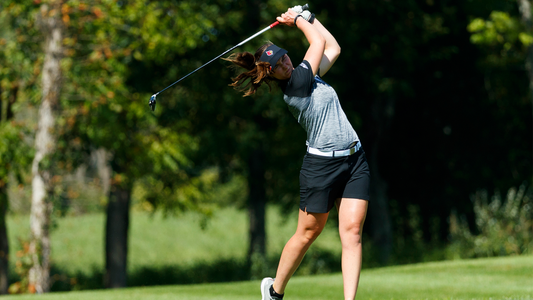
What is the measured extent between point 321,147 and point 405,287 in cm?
423

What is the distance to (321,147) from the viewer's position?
4.74 m

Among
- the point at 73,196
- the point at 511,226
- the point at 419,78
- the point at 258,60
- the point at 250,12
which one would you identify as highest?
the point at 250,12

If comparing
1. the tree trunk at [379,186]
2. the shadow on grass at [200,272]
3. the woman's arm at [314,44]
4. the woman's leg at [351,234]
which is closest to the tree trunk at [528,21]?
the tree trunk at [379,186]

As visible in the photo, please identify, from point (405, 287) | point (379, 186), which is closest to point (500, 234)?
point (379, 186)

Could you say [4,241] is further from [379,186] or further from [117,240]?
[379,186]

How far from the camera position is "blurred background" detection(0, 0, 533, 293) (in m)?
12.9

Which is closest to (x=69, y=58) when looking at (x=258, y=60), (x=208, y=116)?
(x=208, y=116)

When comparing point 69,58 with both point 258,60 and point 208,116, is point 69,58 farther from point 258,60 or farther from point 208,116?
point 258,60

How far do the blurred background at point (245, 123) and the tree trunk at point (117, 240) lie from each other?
0.14 feet

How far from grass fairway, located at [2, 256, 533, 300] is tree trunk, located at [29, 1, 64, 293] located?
326 centimetres

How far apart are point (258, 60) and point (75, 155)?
11727mm

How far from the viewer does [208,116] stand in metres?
16.8

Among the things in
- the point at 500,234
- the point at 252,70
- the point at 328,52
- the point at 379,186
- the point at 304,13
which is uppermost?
the point at 304,13

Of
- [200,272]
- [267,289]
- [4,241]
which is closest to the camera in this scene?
[267,289]
